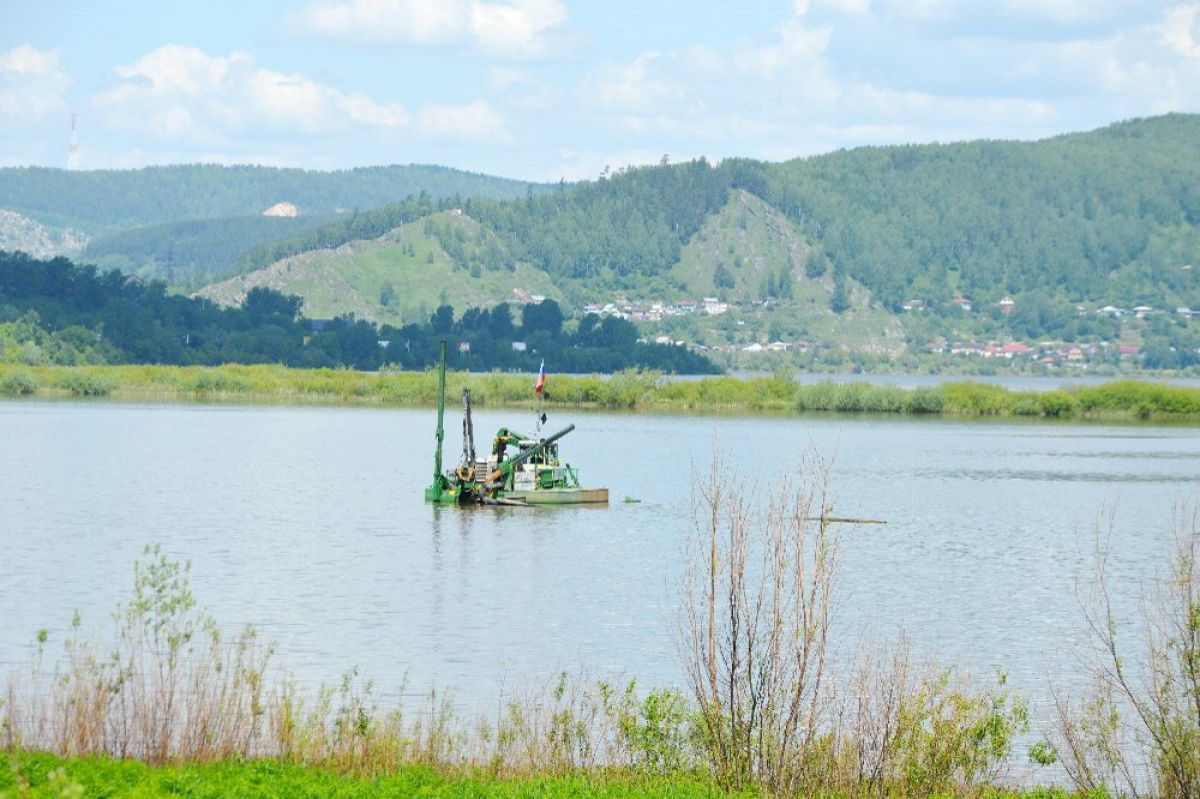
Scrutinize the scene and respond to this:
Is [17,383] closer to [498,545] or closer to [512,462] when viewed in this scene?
[512,462]

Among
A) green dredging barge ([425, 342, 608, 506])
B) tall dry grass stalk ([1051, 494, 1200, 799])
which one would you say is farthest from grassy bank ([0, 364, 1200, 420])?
tall dry grass stalk ([1051, 494, 1200, 799])

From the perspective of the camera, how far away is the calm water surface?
3344 centimetres

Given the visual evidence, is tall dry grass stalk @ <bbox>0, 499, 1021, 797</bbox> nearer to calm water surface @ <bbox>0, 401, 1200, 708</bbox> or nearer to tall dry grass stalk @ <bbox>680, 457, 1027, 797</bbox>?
tall dry grass stalk @ <bbox>680, 457, 1027, 797</bbox>

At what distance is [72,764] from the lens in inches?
772

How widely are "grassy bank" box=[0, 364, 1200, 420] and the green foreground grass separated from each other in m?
115

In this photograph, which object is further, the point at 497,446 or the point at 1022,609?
the point at 497,446

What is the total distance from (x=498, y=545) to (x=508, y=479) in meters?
8.91

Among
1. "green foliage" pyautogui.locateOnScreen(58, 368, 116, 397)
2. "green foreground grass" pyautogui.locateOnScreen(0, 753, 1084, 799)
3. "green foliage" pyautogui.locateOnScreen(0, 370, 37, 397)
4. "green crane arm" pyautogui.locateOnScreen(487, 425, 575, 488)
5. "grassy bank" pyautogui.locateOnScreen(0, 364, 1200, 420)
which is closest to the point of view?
"green foreground grass" pyautogui.locateOnScreen(0, 753, 1084, 799)

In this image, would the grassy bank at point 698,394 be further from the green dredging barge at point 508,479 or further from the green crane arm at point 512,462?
the green crane arm at point 512,462

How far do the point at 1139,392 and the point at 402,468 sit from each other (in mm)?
81132

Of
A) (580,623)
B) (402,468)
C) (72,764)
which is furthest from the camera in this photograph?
(402,468)

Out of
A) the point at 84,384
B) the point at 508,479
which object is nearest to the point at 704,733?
the point at 508,479

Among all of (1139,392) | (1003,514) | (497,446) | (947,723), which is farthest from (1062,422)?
(947,723)

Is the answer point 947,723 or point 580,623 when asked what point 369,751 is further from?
point 580,623
